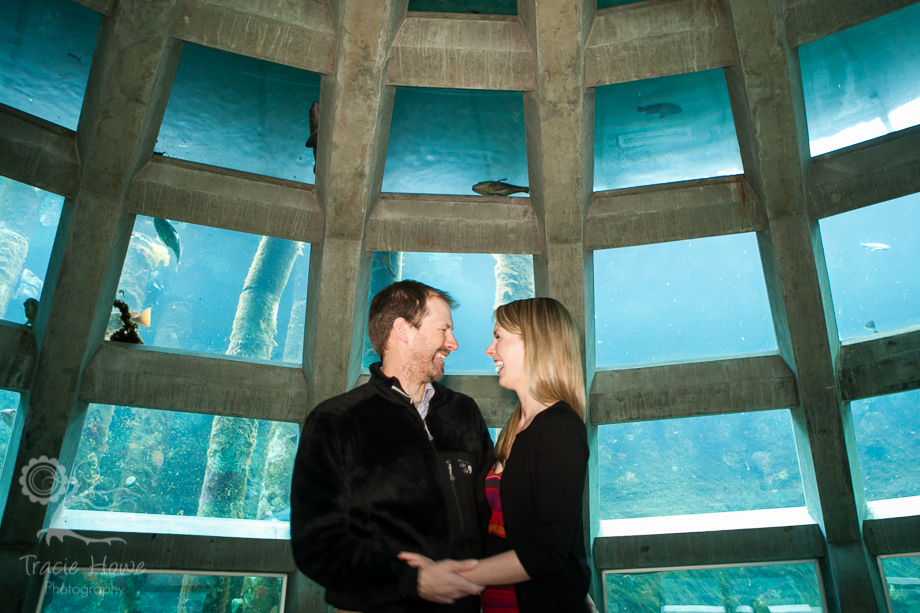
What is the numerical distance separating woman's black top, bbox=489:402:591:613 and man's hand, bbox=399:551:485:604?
216mm

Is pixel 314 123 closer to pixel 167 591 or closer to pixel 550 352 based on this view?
pixel 550 352

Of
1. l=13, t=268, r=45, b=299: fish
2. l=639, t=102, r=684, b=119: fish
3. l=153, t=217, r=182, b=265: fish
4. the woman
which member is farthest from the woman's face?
l=13, t=268, r=45, b=299: fish

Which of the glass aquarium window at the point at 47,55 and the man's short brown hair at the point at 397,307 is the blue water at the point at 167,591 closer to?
the glass aquarium window at the point at 47,55

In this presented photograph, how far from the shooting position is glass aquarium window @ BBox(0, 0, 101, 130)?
22.4ft

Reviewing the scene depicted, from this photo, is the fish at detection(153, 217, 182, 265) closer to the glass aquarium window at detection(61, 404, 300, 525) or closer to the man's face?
the man's face

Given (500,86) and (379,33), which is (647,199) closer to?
(500,86)

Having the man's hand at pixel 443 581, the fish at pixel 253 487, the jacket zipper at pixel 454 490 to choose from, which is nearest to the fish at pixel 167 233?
the jacket zipper at pixel 454 490

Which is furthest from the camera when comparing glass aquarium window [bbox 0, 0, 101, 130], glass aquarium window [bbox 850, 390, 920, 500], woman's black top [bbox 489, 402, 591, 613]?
glass aquarium window [bbox 850, 390, 920, 500]

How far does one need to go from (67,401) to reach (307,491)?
6.81 m

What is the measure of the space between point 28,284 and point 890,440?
243ft

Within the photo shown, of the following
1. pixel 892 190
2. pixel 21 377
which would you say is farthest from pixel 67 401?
pixel 892 190

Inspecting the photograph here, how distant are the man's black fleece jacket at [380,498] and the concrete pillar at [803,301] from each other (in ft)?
20.8

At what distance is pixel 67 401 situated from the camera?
7301 millimetres

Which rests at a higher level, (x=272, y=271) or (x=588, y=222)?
(x=272, y=271)
